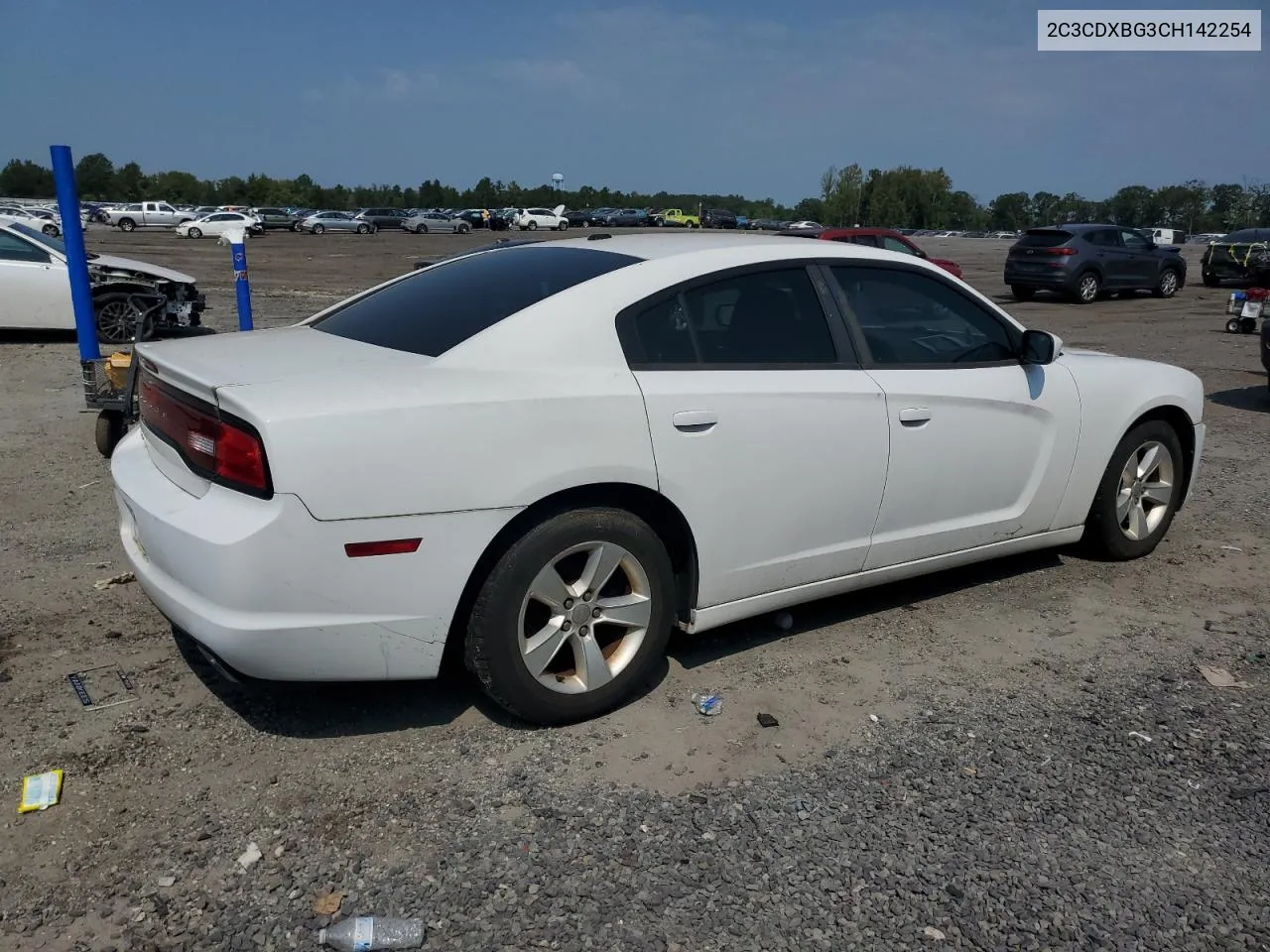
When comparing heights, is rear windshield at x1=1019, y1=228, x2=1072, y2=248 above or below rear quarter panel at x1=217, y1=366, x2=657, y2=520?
above

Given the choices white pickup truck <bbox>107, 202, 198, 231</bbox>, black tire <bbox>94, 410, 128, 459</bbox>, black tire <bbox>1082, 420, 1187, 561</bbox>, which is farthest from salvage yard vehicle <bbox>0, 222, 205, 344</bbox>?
white pickup truck <bbox>107, 202, 198, 231</bbox>

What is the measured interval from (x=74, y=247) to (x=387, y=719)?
22.8ft

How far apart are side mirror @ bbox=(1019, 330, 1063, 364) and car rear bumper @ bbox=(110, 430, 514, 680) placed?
2578 millimetres

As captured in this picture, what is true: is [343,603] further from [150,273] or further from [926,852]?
[150,273]

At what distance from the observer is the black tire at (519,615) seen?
3.20 meters

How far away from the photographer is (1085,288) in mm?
21734

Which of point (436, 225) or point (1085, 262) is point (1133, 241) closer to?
point (1085, 262)

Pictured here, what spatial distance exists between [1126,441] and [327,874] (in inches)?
160

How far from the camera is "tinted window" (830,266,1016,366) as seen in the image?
164 inches

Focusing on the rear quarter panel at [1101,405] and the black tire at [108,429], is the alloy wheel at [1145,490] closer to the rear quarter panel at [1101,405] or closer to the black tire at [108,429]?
the rear quarter panel at [1101,405]

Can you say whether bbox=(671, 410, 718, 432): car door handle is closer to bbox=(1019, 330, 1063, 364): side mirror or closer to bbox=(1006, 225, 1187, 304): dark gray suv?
bbox=(1019, 330, 1063, 364): side mirror

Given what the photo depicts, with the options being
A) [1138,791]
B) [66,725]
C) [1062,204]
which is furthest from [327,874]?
[1062,204]

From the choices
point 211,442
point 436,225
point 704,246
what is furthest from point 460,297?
point 436,225

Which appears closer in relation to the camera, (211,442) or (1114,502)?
(211,442)
